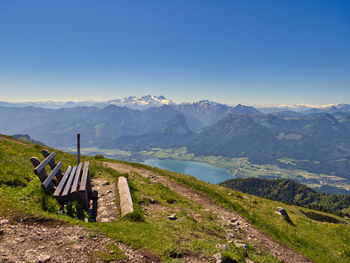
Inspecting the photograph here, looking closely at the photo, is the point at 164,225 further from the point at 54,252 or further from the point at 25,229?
the point at 25,229

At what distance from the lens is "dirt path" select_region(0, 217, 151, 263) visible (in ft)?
23.6

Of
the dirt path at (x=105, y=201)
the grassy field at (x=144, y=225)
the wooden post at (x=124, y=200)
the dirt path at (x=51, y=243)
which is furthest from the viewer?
the wooden post at (x=124, y=200)

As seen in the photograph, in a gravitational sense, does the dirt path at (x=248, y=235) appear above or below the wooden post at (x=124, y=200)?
below

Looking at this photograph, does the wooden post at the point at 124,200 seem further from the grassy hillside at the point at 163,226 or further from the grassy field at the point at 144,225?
the grassy field at the point at 144,225

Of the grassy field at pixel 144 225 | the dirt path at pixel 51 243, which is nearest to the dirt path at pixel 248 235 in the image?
the grassy field at pixel 144 225

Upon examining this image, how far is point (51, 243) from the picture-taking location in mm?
8039

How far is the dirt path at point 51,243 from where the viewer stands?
283 inches

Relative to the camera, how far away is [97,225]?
988 centimetres

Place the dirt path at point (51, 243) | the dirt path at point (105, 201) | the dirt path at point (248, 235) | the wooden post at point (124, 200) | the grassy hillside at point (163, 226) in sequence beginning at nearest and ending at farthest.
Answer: the dirt path at point (51, 243), the grassy hillside at point (163, 226), the dirt path at point (105, 201), the wooden post at point (124, 200), the dirt path at point (248, 235)

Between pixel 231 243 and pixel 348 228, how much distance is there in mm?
20237

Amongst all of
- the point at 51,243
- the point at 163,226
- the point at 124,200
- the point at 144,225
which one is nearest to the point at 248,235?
the point at 163,226

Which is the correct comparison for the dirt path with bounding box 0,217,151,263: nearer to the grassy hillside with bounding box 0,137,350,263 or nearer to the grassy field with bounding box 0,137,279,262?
the grassy field with bounding box 0,137,279,262

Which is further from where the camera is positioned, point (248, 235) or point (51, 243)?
point (248, 235)

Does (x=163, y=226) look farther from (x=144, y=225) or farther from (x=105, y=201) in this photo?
(x=105, y=201)
